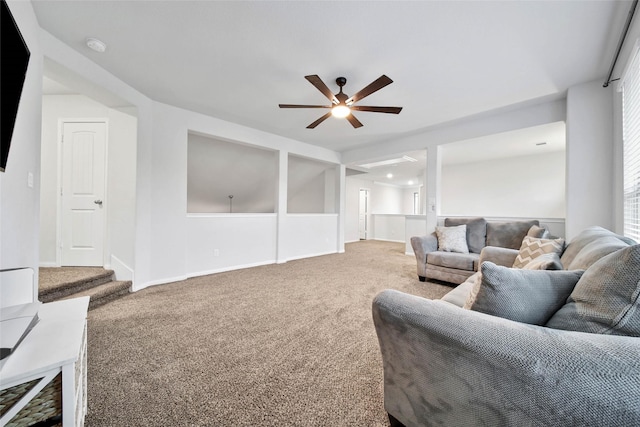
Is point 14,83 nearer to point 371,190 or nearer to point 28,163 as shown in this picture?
point 28,163

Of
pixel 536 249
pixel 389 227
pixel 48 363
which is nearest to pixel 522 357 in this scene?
pixel 48 363

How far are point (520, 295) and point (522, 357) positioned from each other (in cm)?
30

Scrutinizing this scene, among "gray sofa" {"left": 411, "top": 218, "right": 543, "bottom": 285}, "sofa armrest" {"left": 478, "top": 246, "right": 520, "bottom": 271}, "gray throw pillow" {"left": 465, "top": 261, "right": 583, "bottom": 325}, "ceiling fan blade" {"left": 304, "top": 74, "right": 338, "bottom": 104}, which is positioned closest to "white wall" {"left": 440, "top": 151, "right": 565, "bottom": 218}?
"gray sofa" {"left": 411, "top": 218, "right": 543, "bottom": 285}

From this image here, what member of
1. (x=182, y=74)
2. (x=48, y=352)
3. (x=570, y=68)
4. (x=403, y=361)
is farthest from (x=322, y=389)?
(x=570, y=68)

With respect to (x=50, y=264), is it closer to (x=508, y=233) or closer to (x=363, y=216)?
(x=508, y=233)

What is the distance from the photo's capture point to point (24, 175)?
5.55 feet

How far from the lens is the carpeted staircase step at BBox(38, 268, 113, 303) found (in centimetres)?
231

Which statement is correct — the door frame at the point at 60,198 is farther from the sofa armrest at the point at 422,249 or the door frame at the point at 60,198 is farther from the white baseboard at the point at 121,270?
the sofa armrest at the point at 422,249

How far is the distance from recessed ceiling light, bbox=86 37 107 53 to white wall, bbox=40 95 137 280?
94 centimetres

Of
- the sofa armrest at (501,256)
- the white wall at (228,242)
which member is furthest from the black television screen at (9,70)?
the sofa armrest at (501,256)

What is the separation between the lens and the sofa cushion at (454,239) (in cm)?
349

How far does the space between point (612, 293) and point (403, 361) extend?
2.28 ft

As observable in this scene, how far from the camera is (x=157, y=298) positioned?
8.97 feet

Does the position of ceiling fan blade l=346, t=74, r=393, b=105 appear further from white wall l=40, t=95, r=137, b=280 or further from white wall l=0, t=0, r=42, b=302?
white wall l=40, t=95, r=137, b=280
